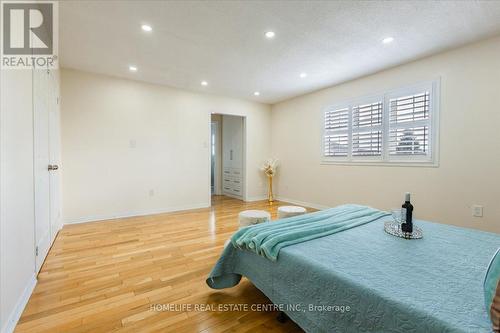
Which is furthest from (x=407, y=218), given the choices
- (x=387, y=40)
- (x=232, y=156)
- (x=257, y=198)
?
(x=232, y=156)

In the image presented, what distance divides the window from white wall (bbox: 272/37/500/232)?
5.1 inches

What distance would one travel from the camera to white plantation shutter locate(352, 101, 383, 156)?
12.5ft

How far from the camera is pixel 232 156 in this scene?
629 cm

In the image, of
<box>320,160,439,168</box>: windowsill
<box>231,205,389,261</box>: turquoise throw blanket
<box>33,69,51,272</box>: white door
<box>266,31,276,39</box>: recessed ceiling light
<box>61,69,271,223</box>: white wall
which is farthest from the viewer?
<box>61,69,271,223</box>: white wall

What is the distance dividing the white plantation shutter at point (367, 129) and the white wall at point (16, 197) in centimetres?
444

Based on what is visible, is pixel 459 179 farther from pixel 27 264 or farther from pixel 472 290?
pixel 27 264

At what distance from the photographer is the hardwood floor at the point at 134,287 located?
148cm

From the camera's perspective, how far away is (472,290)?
955mm

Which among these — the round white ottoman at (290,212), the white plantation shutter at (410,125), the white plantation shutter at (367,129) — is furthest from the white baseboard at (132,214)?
the white plantation shutter at (410,125)

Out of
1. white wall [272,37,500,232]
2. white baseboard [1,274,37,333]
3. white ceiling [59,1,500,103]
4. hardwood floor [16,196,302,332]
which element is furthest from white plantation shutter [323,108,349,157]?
white baseboard [1,274,37,333]

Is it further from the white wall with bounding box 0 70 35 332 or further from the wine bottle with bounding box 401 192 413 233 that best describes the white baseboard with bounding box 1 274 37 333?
the wine bottle with bounding box 401 192 413 233

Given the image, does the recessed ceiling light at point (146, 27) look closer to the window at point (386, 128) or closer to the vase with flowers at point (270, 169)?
the window at point (386, 128)

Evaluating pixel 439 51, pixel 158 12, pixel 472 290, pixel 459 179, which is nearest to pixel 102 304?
pixel 472 290

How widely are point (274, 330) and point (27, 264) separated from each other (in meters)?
1.96
